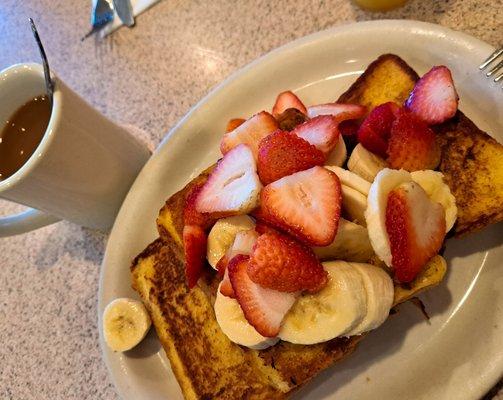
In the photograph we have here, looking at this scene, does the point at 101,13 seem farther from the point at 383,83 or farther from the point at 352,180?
the point at 352,180

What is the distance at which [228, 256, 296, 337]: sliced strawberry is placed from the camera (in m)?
1.06

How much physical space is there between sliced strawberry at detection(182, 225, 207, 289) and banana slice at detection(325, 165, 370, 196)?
34 centimetres

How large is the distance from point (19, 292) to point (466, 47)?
148 centimetres

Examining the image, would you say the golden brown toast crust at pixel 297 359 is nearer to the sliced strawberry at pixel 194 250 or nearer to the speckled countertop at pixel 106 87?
the sliced strawberry at pixel 194 250

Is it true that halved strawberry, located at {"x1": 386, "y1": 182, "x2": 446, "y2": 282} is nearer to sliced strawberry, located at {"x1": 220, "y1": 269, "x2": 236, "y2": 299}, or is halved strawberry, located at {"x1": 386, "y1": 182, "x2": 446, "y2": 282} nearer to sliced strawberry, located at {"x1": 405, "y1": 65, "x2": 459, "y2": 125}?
sliced strawberry, located at {"x1": 405, "y1": 65, "x2": 459, "y2": 125}

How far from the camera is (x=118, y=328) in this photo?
1.36m

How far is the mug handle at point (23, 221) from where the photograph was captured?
4.52 ft

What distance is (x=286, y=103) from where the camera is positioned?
145 cm

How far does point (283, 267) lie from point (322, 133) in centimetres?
34

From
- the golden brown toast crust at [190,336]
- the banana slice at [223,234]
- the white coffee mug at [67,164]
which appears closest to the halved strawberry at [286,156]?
the banana slice at [223,234]

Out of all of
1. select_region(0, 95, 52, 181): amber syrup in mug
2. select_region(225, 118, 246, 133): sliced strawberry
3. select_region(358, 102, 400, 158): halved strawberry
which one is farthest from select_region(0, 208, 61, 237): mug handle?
select_region(358, 102, 400, 158): halved strawberry

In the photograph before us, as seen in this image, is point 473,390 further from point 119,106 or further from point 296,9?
point 119,106

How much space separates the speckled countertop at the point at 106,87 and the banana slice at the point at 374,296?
0.75 metres

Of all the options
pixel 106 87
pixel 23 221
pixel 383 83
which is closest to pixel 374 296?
pixel 383 83
